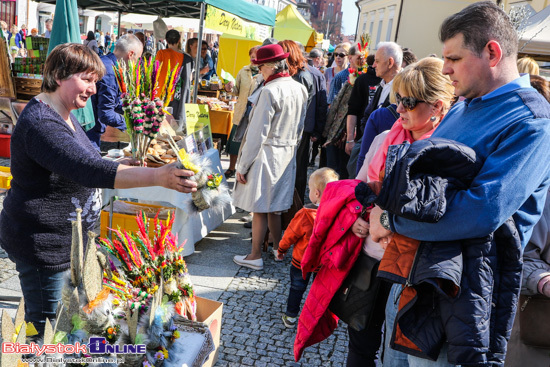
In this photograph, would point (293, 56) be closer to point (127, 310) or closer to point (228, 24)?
point (228, 24)

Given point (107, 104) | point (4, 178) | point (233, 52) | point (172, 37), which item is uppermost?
point (233, 52)

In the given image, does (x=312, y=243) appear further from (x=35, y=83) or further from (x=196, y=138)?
(x=35, y=83)

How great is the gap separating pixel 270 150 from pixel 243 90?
2.94 metres

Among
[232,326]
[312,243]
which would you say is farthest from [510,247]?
[232,326]

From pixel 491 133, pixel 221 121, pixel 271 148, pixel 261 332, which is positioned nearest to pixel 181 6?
pixel 221 121

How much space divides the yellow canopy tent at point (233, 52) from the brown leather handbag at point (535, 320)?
10.5 metres

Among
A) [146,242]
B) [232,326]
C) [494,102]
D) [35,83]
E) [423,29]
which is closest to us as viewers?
[494,102]

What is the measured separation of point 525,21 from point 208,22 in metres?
5.84

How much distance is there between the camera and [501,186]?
1.38m

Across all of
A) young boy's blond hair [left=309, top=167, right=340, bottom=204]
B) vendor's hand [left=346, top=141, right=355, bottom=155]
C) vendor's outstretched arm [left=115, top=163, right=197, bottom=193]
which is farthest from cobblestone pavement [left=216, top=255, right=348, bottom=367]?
vendor's hand [left=346, top=141, right=355, bottom=155]

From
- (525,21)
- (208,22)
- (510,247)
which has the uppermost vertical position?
(525,21)

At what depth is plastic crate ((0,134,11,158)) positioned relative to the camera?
22.8ft

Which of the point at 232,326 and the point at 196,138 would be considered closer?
the point at 232,326

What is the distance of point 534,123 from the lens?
140 centimetres
